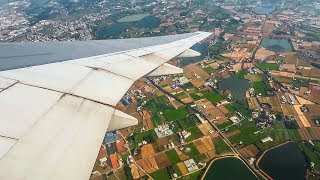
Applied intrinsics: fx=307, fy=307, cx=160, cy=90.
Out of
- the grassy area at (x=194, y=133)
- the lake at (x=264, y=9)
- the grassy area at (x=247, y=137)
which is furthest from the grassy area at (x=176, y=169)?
the lake at (x=264, y=9)

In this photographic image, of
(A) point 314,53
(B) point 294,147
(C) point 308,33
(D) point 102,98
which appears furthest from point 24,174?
(C) point 308,33

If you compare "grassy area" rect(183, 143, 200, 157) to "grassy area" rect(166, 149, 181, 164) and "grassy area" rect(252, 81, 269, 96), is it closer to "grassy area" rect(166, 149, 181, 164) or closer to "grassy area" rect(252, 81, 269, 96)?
"grassy area" rect(166, 149, 181, 164)

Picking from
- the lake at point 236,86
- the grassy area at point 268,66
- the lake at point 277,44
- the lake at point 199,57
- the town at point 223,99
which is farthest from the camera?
the lake at point 277,44

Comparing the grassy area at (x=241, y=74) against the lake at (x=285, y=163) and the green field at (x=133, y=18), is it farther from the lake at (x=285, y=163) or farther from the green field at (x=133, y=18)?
the green field at (x=133, y=18)

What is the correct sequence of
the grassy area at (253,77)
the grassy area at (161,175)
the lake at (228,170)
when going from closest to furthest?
the grassy area at (161,175)
the lake at (228,170)
the grassy area at (253,77)

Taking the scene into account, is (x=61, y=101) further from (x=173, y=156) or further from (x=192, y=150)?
(x=192, y=150)

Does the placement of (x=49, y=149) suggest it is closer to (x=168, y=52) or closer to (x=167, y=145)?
(x=168, y=52)

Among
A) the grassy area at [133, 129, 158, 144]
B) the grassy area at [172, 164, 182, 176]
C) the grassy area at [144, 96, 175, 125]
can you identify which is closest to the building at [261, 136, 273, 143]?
the grassy area at [172, 164, 182, 176]
